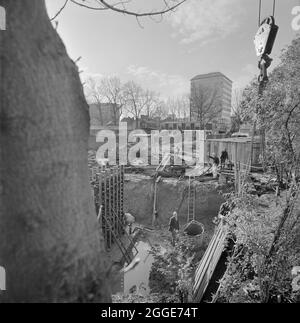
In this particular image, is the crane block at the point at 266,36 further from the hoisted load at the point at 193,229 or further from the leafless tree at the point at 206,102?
the leafless tree at the point at 206,102

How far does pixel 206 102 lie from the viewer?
108 ft

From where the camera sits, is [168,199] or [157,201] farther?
[157,201]

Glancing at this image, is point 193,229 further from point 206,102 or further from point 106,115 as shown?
point 106,115

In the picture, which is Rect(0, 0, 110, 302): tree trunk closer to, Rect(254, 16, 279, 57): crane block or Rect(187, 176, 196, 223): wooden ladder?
Rect(254, 16, 279, 57): crane block

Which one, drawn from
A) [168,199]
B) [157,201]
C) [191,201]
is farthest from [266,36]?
[157,201]

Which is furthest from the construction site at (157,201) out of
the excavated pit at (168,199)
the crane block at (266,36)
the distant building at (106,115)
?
the distant building at (106,115)

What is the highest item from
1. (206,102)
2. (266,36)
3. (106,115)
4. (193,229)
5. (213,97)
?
(213,97)

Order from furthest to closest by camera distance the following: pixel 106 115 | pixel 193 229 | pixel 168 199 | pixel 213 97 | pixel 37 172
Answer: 1. pixel 106 115
2. pixel 213 97
3. pixel 168 199
4. pixel 193 229
5. pixel 37 172

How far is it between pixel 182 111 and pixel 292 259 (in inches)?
1548

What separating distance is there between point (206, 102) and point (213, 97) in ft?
3.90

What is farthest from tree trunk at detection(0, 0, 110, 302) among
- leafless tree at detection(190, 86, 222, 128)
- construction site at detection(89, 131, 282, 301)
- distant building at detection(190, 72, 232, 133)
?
leafless tree at detection(190, 86, 222, 128)

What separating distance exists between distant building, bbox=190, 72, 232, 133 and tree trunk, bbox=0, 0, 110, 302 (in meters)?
32.4

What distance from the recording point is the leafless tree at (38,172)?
3.25ft

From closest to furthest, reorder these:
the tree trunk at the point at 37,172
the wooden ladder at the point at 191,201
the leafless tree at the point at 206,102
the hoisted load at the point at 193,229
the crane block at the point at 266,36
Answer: the tree trunk at the point at 37,172 → the crane block at the point at 266,36 → the hoisted load at the point at 193,229 → the wooden ladder at the point at 191,201 → the leafless tree at the point at 206,102
